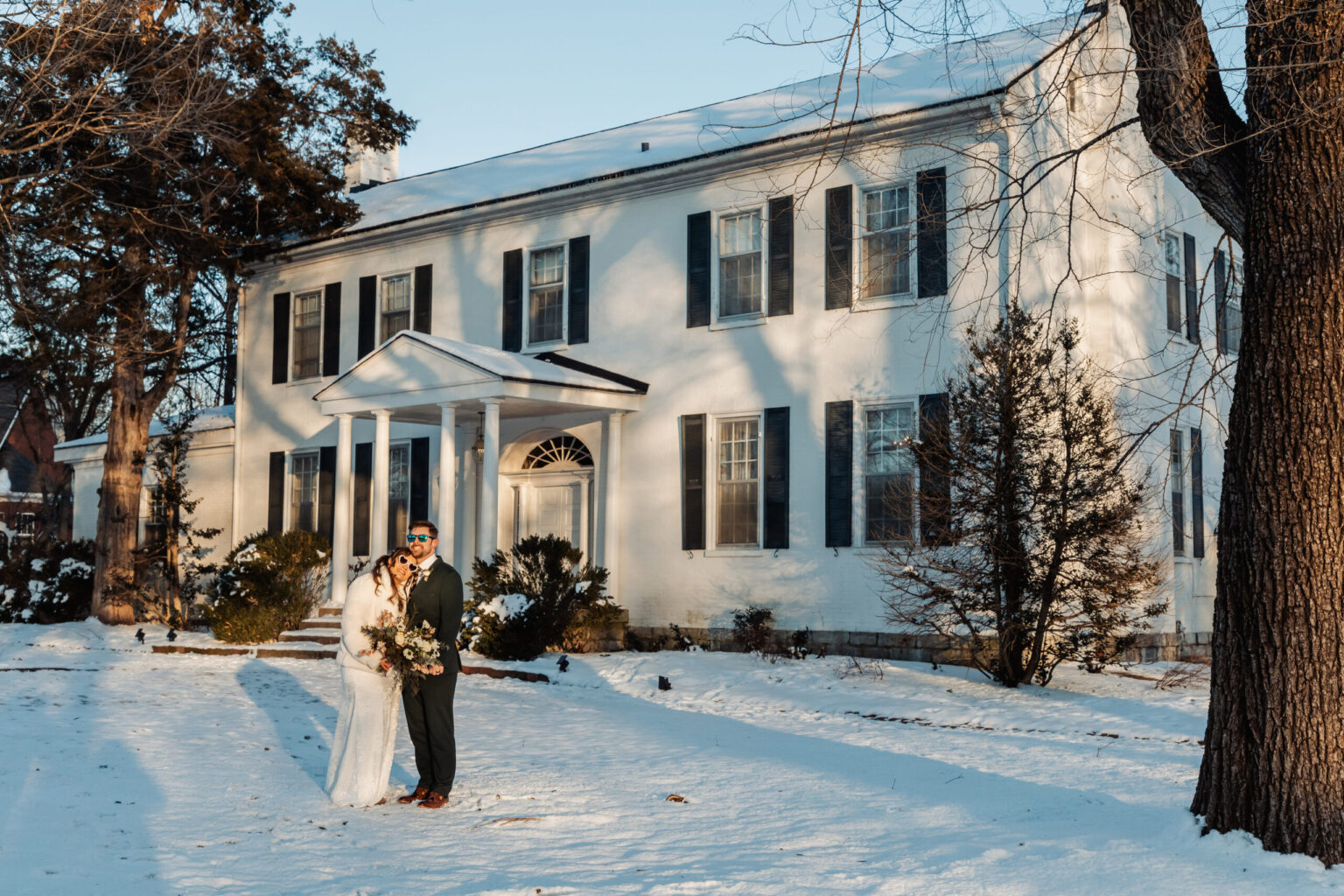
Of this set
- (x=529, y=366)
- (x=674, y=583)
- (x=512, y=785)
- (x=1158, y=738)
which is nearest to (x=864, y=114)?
(x=529, y=366)

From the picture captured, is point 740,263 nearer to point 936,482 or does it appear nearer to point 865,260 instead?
point 865,260

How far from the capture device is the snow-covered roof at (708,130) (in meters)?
15.9

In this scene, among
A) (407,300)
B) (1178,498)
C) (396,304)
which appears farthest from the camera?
(396,304)

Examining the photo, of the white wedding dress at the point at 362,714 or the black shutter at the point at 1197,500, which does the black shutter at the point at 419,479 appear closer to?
the black shutter at the point at 1197,500

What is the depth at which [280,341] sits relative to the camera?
2255 cm

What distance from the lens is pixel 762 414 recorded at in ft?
55.2

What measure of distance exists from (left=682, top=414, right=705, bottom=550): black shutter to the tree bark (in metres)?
11.0

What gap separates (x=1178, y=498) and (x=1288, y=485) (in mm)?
11366

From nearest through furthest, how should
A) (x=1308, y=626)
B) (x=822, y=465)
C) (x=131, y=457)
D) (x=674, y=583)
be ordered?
1. (x=1308, y=626)
2. (x=822, y=465)
3. (x=674, y=583)
4. (x=131, y=457)

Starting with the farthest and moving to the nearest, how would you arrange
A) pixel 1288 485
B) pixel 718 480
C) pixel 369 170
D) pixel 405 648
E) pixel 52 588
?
1. pixel 369 170
2. pixel 52 588
3. pixel 718 480
4. pixel 405 648
5. pixel 1288 485

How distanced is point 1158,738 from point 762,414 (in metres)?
7.54

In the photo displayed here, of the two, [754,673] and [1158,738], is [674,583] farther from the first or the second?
[1158,738]

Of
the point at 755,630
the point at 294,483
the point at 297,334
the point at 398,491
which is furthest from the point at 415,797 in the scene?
the point at 297,334

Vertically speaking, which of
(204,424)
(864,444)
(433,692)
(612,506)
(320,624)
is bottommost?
(320,624)
